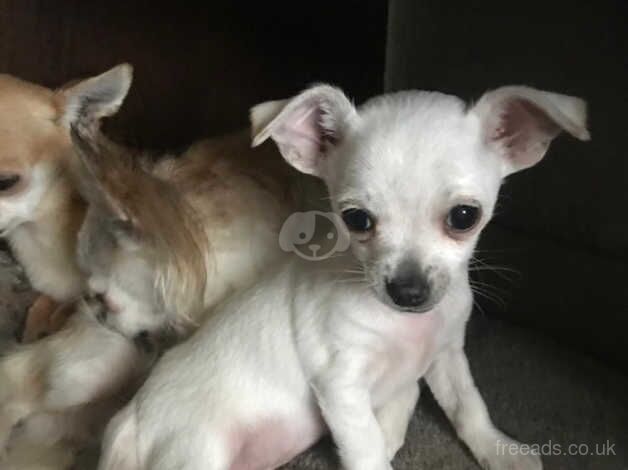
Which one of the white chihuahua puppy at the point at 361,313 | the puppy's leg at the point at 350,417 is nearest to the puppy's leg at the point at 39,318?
the white chihuahua puppy at the point at 361,313

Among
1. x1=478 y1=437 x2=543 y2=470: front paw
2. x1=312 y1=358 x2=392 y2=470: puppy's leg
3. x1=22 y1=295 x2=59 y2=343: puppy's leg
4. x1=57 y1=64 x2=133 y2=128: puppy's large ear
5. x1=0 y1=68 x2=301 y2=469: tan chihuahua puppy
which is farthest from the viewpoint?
x1=22 y1=295 x2=59 y2=343: puppy's leg

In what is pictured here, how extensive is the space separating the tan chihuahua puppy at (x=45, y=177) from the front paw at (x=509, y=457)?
0.89 m

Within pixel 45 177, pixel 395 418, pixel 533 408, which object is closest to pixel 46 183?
pixel 45 177

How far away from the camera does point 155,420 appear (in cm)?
134

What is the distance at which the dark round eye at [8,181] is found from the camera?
5.07 feet

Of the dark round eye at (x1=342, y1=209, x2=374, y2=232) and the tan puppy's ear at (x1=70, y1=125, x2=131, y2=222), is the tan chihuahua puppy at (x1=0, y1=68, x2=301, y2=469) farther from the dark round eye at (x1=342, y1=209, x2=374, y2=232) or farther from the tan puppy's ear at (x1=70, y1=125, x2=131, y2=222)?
the dark round eye at (x1=342, y1=209, x2=374, y2=232)

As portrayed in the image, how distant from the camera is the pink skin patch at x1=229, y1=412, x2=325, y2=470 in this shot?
136cm

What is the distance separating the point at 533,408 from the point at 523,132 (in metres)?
0.56

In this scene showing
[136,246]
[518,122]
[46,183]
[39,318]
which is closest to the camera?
[518,122]

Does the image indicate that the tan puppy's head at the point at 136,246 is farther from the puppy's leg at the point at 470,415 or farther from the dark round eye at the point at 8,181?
the puppy's leg at the point at 470,415

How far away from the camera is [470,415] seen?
57.6 inches

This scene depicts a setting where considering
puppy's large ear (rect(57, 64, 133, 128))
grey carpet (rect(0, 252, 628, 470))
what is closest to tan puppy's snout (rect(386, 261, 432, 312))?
grey carpet (rect(0, 252, 628, 470))

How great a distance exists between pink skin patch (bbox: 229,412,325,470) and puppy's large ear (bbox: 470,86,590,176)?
533 mm

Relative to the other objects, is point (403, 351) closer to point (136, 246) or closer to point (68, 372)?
point (136, 246)
